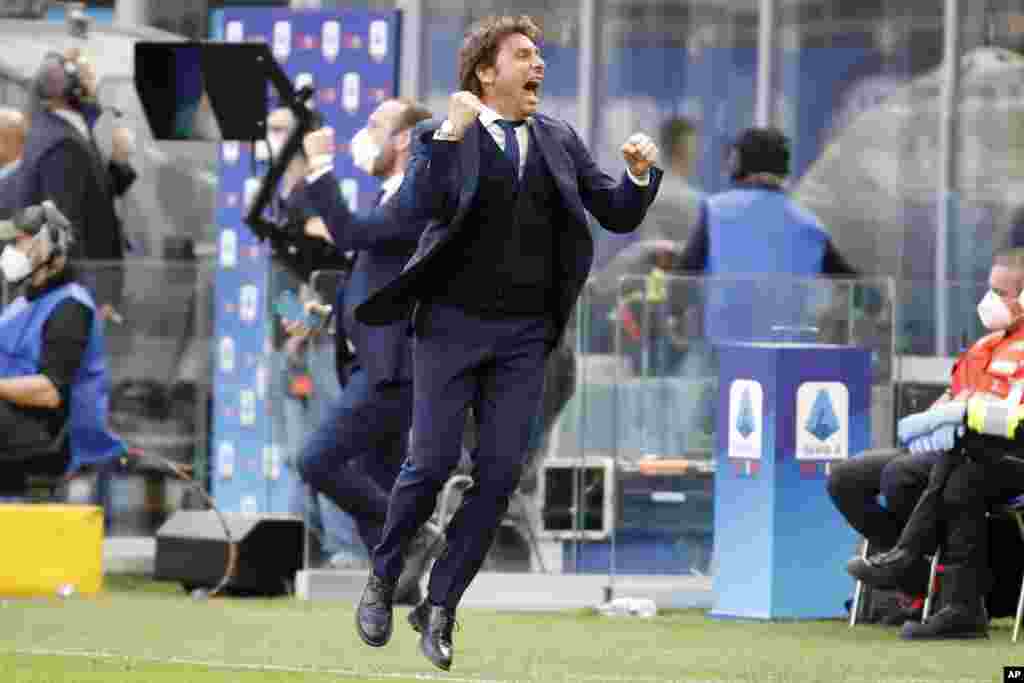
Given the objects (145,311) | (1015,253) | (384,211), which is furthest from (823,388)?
(145,311)

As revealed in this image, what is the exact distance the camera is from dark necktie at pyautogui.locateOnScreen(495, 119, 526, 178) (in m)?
8.59

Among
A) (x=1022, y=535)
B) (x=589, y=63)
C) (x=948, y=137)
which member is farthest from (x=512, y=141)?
(x=589, y=63)

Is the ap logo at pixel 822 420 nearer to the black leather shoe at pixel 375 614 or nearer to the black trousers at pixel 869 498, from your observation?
the black trousers at pixel 869 498

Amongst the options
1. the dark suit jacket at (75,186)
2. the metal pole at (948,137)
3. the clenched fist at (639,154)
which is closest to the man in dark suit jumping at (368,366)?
the clenched fist at (639,154)

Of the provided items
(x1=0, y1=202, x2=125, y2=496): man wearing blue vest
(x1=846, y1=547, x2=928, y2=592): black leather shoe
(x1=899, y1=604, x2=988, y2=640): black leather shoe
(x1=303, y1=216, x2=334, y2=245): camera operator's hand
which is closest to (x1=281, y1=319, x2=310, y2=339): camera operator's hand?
(x1=303, y1=216, x2=334, y2=245): camera operator's hand

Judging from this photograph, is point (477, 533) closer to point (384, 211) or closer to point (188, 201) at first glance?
point (384, 211)

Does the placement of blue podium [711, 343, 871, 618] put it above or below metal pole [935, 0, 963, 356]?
below

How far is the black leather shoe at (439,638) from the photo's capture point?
8570 millimetres

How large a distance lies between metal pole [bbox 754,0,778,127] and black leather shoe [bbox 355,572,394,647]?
7366 millimetres

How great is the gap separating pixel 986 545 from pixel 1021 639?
40 cm

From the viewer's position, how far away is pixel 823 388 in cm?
1170

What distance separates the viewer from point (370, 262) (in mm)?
11289

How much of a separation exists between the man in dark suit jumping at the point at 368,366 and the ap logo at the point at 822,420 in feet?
5.45

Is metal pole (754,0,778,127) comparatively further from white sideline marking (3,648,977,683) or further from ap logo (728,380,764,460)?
white sideline marking (3,648,977,683)
